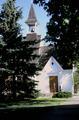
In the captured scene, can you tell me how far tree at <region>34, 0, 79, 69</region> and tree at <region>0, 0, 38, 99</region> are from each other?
345 inches

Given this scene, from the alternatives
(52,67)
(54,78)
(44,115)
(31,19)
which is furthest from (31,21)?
(44,115)

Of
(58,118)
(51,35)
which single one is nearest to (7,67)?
(51,35)

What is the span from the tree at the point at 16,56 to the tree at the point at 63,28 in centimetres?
876

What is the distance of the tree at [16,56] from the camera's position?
41.6 meters

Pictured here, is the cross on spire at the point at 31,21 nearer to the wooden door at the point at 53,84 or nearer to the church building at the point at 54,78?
the church building at the point at 54,78

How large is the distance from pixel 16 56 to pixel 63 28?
13.9 meters

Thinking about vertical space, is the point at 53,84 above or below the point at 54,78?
below

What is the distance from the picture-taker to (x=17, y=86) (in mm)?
42250

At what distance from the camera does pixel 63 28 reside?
28797 mm

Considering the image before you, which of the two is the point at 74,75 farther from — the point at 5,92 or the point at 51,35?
the point at 51,35

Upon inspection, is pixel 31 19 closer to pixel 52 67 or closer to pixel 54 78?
pixel 52 67

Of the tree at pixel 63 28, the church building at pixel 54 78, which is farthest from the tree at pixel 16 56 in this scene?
the church building at pixel 54 78

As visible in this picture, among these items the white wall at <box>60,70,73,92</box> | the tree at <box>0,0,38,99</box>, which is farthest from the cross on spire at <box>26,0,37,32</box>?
the tree at <box>0,0,38,99</box>

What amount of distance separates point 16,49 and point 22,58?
1.25 metres
